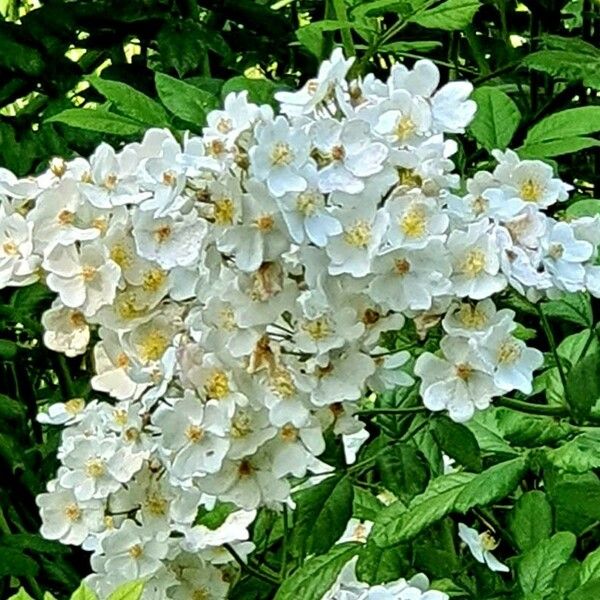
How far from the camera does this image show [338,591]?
0.96m

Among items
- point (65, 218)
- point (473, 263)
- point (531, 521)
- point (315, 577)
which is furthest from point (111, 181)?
point (531, 521)

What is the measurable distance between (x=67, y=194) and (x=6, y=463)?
2.36 ft

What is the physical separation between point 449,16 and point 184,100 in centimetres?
22

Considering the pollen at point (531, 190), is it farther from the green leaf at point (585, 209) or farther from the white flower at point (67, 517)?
the white flower at point (67, 517)

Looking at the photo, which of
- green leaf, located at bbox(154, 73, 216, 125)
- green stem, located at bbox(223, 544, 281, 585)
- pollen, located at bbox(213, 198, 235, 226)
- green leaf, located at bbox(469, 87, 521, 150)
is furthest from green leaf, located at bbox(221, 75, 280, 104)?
green stem, located at bbox(223, 544, 281, 585)

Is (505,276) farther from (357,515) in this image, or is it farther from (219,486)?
(357,515)

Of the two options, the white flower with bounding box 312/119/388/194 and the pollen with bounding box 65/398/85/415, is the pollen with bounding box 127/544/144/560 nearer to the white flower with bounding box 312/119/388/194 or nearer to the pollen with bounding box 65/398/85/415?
the pollen with bounding box 65/398/85/415

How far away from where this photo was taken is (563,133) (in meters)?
1.03

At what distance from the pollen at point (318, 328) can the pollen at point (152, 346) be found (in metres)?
0.11

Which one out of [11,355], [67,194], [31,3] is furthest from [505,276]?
[31,3]

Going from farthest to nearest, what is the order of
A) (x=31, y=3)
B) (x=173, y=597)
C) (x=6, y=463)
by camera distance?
(x=31, y=3) < (x=6, y=463) < (x=173, y=597)

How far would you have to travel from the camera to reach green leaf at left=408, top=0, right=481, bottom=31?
107cm

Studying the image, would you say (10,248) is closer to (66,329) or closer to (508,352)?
(66,329)

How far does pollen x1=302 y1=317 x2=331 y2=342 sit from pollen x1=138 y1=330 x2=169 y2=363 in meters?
0.11
